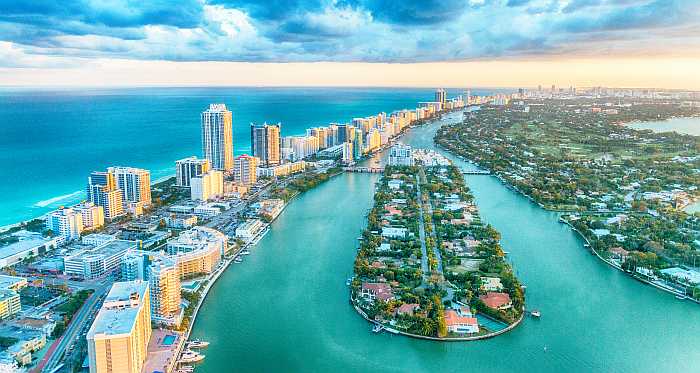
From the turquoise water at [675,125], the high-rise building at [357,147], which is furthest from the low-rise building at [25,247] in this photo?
the turquoise water at [675,125]

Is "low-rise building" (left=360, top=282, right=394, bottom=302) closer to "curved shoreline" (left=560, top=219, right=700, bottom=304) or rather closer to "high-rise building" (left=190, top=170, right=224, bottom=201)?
"curved shoreline" (left=560, top=219, right=700, bottom=304)

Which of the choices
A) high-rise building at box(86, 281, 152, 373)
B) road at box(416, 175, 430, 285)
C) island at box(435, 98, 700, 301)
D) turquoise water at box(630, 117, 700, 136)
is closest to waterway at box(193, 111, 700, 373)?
island at box(435, 98, 700, 301)

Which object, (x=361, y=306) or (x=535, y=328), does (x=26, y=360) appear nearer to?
(x=361, y=306)

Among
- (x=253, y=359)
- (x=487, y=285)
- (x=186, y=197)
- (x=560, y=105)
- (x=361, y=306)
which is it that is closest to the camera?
(x=253, y=359)

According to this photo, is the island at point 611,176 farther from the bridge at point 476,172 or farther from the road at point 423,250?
the road at point 423,250

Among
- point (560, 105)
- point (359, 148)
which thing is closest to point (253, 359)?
point (359, 148)

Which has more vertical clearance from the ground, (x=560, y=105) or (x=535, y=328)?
(x=560, y=105)
